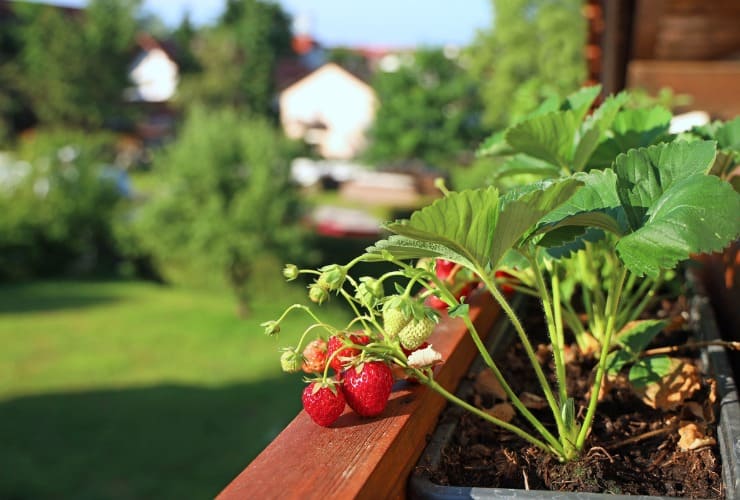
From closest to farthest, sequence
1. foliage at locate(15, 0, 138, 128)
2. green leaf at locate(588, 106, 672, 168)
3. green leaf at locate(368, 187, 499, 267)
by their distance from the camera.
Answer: green leaf at locate(368, 187, 499, 267) < green leaf at locate(588, 106, 672, 168) < foliage at locate(15, 0, 138, 128)

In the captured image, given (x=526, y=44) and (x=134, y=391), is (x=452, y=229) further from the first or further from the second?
(x=526, y=44)

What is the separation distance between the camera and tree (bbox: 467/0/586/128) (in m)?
21.5

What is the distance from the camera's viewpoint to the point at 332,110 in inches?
1528

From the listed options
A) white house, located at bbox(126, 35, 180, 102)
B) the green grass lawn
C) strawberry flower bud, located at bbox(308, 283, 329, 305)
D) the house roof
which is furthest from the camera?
white house, located at bbox(126, 35, 180, 102)

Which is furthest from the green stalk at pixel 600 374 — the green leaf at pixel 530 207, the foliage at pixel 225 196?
the foliage at pixel 225 196

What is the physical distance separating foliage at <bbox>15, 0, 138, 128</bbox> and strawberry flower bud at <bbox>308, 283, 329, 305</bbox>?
39.2 m

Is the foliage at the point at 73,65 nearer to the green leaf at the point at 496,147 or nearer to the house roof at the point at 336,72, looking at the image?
the house roof at the point at 336,72

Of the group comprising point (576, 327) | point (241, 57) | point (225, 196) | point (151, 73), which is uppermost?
point (576, 327)

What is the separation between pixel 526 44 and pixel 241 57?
21837mm

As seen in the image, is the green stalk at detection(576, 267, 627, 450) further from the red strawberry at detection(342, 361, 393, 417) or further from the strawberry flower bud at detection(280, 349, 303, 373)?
the strawberry flower bud at detection(280, 349, 303, 373)

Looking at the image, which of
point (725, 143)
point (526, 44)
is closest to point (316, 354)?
point (725, 143)

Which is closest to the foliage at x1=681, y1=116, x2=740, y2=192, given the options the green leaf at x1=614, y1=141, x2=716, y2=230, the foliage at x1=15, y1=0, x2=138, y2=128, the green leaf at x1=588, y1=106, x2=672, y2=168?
the green leaf at x1=588, y1=106, x2=672, y2=168

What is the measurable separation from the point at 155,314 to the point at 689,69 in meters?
13.0

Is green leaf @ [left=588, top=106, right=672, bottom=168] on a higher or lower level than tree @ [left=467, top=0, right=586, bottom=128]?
higher
